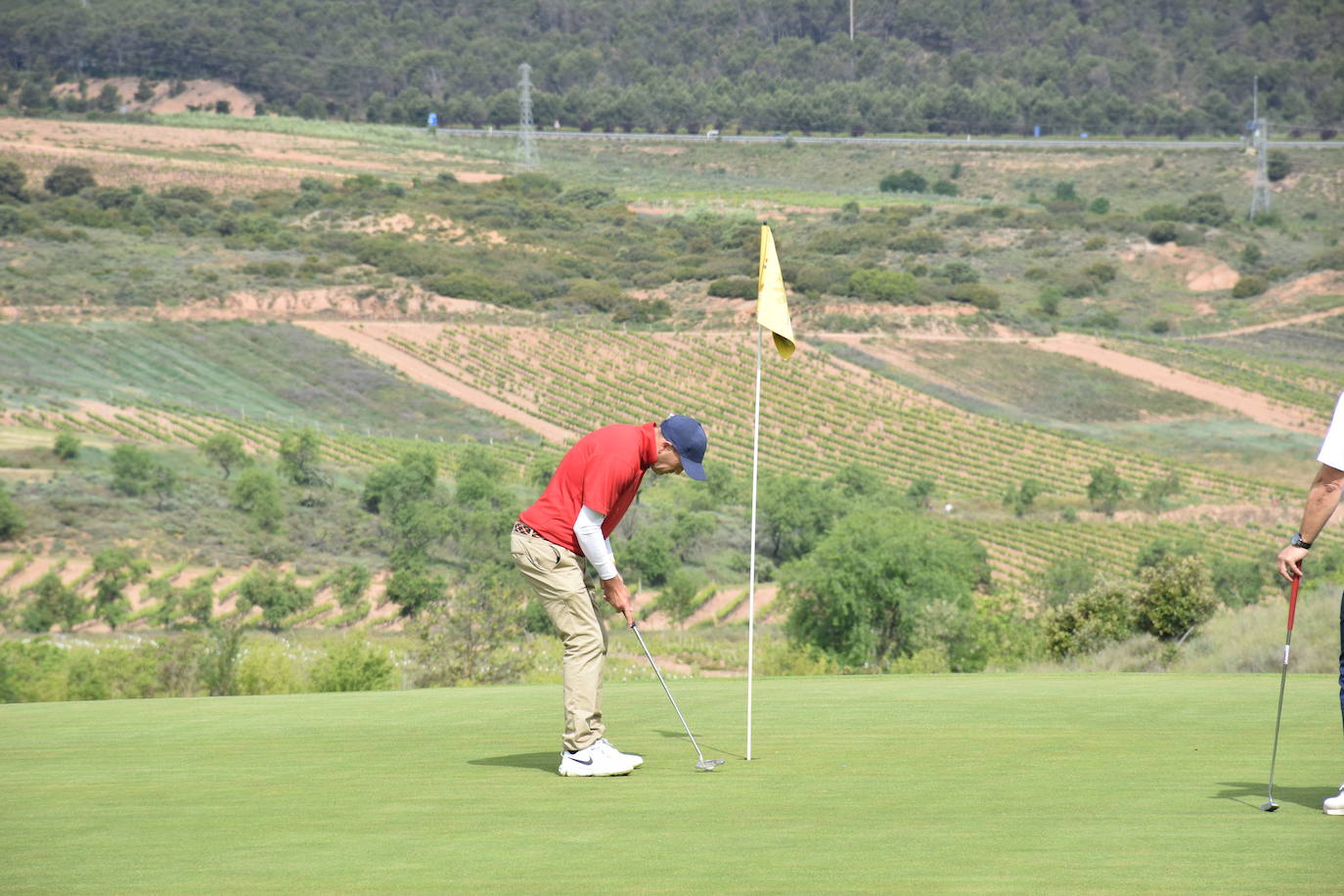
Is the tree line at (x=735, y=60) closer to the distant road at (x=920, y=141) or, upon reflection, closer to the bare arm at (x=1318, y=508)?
the distant road at (x=920, y=141)

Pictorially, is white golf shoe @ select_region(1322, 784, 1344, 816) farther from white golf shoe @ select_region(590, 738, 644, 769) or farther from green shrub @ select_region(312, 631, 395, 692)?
green shrub @ select_region(312, 631, 395, 692)

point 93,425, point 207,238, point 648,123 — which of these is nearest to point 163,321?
point 93,425

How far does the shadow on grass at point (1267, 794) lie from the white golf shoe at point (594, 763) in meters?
2.70

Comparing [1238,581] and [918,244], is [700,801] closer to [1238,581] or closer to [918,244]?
[1238,581]

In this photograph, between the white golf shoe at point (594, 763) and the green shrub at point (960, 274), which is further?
the green shrub at point (960, 274)

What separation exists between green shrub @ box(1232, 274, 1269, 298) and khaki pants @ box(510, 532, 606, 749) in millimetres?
94643

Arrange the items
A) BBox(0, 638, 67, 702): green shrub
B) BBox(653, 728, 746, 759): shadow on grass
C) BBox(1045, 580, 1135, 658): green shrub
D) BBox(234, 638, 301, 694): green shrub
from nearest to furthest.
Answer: BBox(653, 728, 746, 759): shadow on grass → BBox(234, 638, 301, 694): green shrub → BBox(0, 638, 67, 702): green shrub → BBox(1045, 580, 1135, 658): green shrub

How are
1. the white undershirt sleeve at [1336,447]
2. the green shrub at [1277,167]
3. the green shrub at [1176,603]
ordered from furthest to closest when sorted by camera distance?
the green shrub at [1277,167] → the green shrub at [1176,603] → the white undershirt sleeve at [1336,447]

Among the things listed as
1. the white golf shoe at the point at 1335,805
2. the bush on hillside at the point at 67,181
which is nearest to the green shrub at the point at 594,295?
the bush on hillside at the point at 67,181

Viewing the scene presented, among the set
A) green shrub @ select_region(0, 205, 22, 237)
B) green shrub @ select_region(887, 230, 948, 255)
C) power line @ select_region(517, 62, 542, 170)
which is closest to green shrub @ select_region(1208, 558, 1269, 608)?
green shrub @ select_region(887, 230, 948, 255)

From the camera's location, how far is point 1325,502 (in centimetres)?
634

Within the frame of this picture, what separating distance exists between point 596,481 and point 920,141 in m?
137

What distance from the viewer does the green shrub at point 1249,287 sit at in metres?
95.1

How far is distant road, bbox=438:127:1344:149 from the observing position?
13488cm
